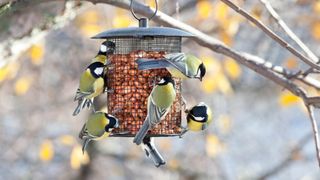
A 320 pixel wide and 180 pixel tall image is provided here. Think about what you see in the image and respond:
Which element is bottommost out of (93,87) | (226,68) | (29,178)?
(29,178)

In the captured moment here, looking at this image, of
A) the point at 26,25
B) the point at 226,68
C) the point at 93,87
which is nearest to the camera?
→ the point at 93,87

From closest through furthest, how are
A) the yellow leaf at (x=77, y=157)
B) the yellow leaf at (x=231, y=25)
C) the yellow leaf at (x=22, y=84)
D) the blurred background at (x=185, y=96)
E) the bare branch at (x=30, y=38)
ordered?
the bare branch at (x=30, y=38) < the yellow leaf at (x=231, y=25) < the blurred background at (x=185, y=96) < the yellow leaf at (x=77, y=157) < the yellow leaf at (x=22, y=84)

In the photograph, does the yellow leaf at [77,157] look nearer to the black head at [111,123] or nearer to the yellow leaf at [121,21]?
the yellow leaf at [121,21]

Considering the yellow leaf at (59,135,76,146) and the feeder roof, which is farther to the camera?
the yellow leaf at (59,135,76,146)

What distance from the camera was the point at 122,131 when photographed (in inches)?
99.9

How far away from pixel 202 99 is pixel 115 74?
3231 millimetres

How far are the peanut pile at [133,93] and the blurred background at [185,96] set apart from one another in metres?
1.97

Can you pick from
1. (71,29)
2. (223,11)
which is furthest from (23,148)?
(223,11)

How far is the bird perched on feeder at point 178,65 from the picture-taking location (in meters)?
2.33

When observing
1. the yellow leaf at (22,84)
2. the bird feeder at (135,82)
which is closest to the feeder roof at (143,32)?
the bird feeder at (135,82)

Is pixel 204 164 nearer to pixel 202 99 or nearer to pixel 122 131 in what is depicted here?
pixel 202 99

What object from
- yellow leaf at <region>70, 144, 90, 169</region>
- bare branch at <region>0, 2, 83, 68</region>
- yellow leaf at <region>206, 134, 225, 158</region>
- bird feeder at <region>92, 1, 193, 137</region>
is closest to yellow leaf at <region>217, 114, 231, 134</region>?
yellow leaf at <region>206, 134, 225, 158</region>

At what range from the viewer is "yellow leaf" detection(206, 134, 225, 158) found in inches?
214

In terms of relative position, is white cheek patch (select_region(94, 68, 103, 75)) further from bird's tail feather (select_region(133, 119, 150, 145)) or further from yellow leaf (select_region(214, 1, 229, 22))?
yellow leaf (select_region(214, 1, 229, 22))
